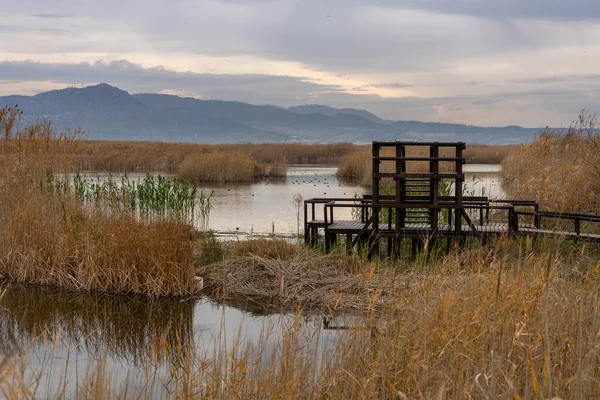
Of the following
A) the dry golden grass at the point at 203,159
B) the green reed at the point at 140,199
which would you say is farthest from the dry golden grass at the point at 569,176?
the dry golden grass at the point at 203,159

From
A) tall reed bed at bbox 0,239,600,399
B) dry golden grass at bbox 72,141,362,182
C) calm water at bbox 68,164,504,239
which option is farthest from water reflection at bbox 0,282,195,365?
dry golden grass at bbox 72,141,362,182

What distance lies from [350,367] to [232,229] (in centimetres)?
1127

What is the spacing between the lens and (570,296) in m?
5.59

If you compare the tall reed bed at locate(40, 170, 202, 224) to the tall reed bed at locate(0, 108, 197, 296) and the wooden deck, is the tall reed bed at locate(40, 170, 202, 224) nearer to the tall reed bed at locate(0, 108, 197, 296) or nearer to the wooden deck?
the tall reed bed at locate(0, 108, 197, 296)

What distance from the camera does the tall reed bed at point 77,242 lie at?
30.0ft

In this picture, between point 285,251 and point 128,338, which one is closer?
point 128,338

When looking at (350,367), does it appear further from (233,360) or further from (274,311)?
(274,311)

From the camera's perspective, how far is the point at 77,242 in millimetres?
9484

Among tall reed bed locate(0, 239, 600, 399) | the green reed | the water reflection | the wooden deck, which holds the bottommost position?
the water reflection

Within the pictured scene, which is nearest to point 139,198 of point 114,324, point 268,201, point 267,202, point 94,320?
point 94,320

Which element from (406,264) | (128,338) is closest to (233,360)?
(128,338)

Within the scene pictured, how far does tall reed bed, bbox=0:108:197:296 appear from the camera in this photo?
913cm

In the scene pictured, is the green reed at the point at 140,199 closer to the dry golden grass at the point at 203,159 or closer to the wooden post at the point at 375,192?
the wooden post at the point at 375,192

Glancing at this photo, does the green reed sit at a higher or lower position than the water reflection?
higher
